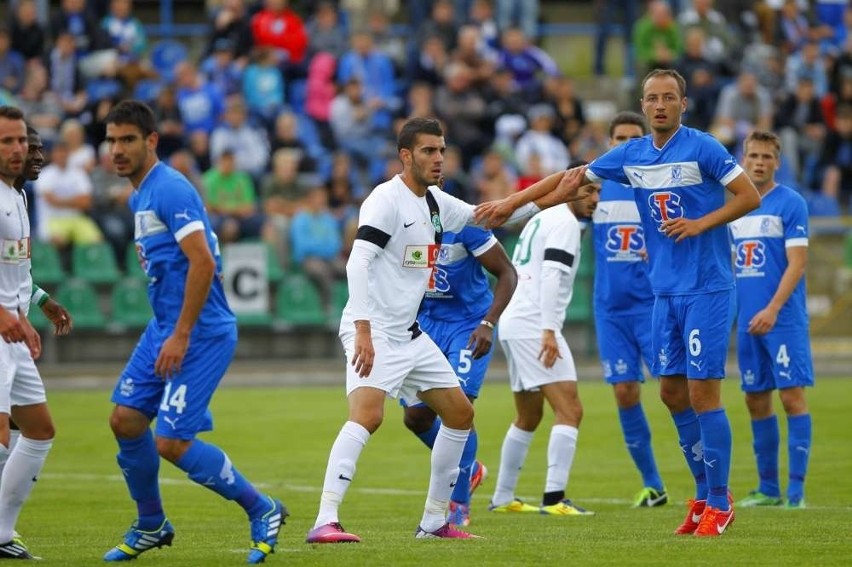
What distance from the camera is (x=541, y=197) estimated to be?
34.1 ft

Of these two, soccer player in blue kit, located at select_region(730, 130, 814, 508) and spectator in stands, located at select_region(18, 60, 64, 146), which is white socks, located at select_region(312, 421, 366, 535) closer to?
soccer player in blue kit, located at select_region(730, 130, 814, 508)

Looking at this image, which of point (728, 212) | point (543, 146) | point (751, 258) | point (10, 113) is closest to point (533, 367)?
point (751, 258)

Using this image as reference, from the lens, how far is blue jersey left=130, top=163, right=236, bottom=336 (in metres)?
8.73

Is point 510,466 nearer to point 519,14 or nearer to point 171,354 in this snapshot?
point 171,354

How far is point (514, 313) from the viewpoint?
500 inches

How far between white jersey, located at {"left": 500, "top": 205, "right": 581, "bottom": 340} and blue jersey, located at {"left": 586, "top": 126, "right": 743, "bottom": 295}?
215 cm

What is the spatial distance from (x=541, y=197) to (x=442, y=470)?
1998mm

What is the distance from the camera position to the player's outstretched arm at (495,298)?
10.4 metres

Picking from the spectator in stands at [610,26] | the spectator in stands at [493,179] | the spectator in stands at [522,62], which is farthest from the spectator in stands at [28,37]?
the spectator in stands at [610,26]

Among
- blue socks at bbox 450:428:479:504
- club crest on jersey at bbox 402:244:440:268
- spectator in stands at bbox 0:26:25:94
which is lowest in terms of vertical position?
blue socks at bbox 450:428:479:504

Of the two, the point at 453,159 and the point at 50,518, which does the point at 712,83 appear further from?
the point at 50,518

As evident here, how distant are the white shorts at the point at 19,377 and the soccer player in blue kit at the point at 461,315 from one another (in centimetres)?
278

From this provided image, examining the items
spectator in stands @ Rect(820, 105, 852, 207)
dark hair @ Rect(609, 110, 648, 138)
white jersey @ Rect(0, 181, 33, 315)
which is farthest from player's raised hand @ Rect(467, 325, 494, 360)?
spectator in stands @ Rect(820, 105, 852, 207)

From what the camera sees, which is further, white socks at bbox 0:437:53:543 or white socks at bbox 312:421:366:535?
white socks at bbox 0:437:53:543
